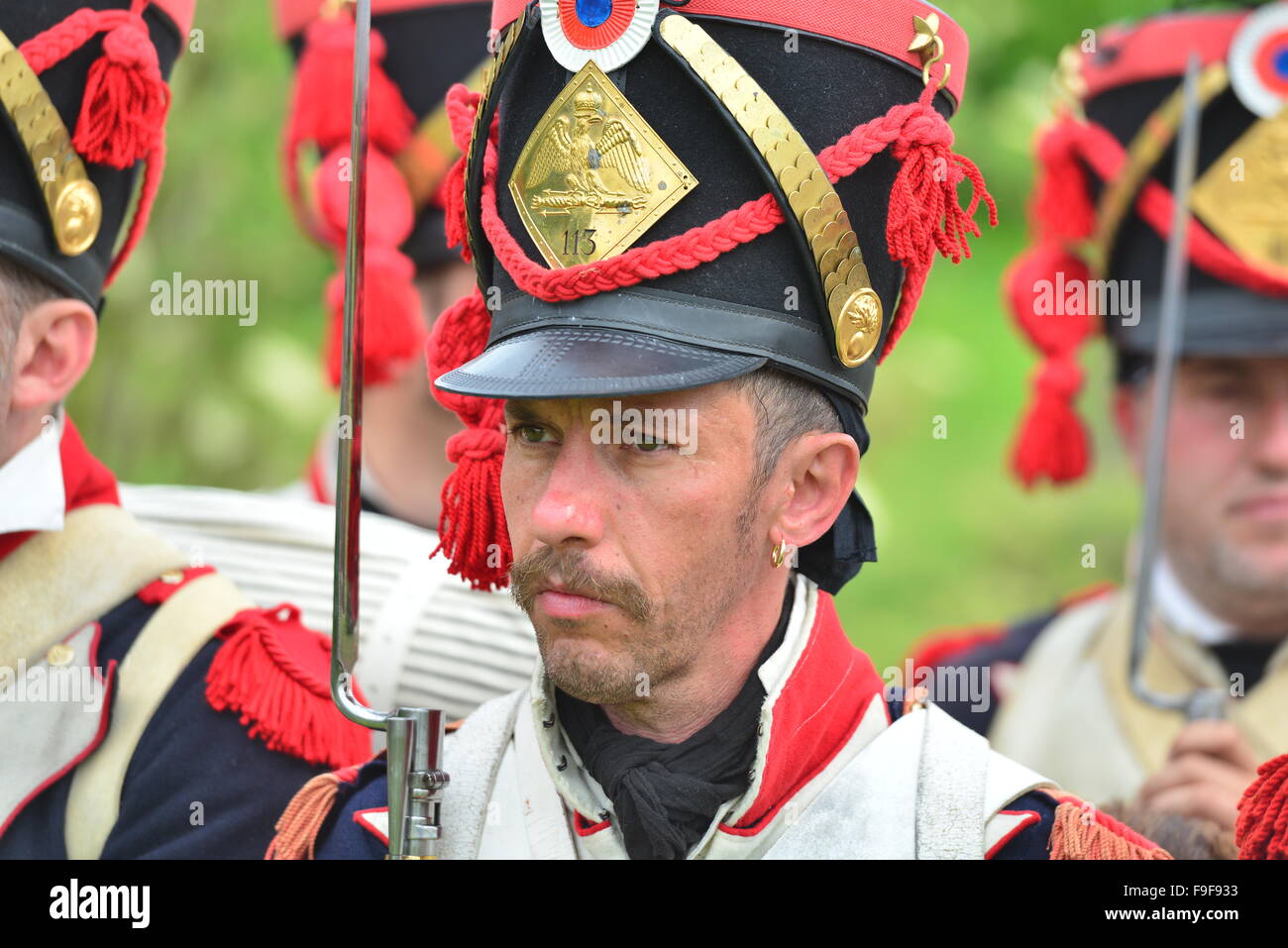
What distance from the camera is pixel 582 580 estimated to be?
2.89 m

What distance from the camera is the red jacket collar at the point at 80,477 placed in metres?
3.85

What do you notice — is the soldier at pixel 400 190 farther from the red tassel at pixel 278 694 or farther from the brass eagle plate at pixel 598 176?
the brass eagle plate at pixel 598 176

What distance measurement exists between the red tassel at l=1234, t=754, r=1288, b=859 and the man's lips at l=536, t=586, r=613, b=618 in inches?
43.0

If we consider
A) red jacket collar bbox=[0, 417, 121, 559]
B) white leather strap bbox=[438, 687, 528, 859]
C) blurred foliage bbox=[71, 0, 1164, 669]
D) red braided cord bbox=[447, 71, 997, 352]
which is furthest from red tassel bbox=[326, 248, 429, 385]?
blurred foliage bbox=[71, 0, 1164, 669]

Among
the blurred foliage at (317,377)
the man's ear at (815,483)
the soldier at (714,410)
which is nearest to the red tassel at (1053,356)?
the blurred foliage at (317,377)

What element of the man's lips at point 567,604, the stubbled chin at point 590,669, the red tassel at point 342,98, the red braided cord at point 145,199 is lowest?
the stubbled chin at point 590,669

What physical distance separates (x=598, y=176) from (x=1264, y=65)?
2694 millimetres

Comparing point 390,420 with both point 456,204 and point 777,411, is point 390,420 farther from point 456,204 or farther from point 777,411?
point 777,411

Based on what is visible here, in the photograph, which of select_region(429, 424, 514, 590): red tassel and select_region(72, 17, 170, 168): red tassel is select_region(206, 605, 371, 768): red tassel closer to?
select_region(429, 424, 514, 590): red tassel

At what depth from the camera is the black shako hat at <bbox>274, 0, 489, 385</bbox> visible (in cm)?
506

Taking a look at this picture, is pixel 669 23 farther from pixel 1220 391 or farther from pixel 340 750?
pixel 1220 391

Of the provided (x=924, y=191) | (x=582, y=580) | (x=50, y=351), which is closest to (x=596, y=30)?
(x=924, y=191)

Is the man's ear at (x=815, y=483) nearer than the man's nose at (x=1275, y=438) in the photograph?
Yes

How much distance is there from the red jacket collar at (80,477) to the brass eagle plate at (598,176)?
1.32m
